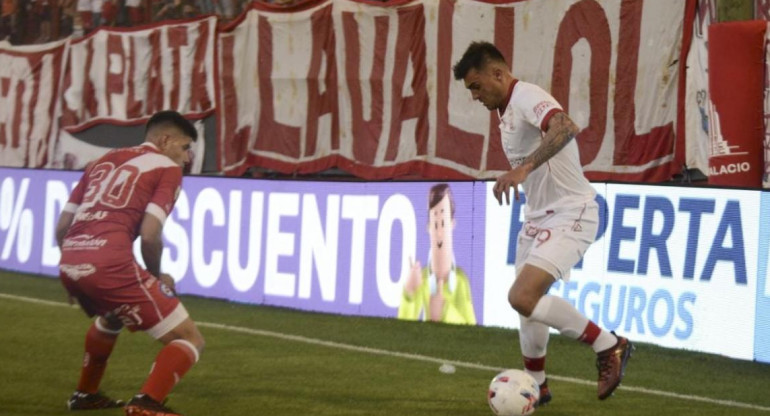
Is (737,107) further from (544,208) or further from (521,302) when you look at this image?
(521,302)

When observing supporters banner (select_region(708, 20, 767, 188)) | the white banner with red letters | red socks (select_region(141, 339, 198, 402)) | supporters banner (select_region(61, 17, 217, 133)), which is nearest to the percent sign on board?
the white banner with red letters

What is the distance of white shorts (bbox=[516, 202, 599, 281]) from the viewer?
7434mm

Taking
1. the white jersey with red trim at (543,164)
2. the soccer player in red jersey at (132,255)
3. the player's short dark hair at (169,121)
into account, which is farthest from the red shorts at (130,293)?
the white jersey with red trim at (543,164)

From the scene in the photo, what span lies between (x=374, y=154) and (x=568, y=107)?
2.72m

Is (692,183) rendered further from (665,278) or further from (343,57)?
(343,57)

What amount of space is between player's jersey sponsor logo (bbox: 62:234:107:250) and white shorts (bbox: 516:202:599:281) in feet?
7.34

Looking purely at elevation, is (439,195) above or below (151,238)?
below

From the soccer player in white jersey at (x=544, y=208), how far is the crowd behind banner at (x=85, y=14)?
8.20m

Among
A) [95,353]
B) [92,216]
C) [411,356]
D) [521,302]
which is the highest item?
[92,216]

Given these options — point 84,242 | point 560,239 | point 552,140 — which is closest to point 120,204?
point 84,242

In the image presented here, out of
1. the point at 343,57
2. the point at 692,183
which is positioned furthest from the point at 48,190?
the point at 692,183

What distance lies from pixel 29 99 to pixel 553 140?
14.1m

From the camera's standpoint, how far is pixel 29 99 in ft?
65.6

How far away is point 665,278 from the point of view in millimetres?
10406
